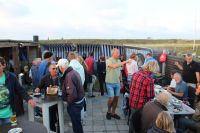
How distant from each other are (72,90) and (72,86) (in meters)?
0.07

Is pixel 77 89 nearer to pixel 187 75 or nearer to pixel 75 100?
pixel 75 100

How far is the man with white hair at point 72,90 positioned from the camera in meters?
4.24

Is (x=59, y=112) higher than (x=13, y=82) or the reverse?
the reverse

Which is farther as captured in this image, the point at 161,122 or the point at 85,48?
the point at 85,48

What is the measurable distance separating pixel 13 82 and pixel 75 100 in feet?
3.36

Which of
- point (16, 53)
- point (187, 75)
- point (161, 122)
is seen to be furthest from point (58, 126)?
point (16, 53)

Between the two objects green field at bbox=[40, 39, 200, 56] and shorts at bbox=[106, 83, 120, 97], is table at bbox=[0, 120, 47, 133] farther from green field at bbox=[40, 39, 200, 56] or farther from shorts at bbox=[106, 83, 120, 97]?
green field at bbox=[40, 39, 200, 56]

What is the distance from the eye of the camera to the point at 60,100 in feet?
15.8

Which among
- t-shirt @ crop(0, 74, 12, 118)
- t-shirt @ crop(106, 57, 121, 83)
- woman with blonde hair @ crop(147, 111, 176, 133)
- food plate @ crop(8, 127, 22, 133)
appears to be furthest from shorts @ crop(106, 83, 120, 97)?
food plate @ crop(8, 127, 22, 133)

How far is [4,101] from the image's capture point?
3.77m

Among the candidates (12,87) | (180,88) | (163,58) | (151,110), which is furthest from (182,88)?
(163,58)

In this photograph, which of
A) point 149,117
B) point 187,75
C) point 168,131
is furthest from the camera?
point 187,75

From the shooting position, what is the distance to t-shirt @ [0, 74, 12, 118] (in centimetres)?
374

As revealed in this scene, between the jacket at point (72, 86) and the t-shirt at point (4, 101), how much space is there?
3.09 feet
